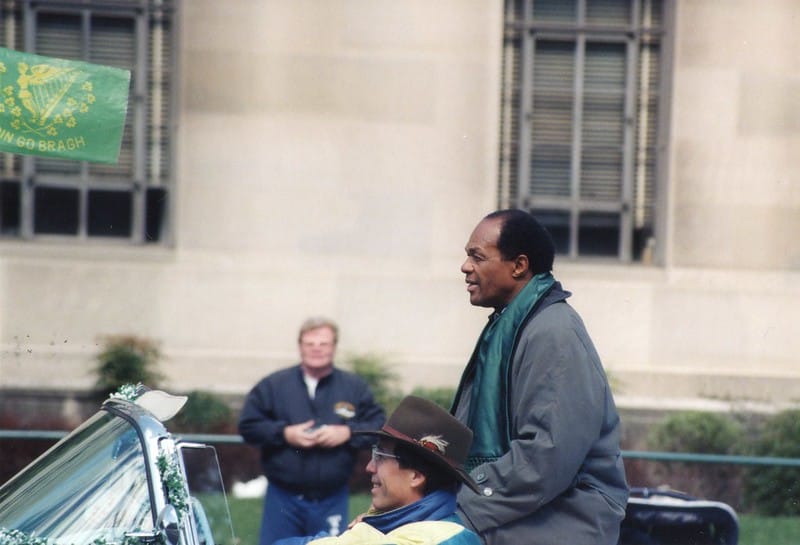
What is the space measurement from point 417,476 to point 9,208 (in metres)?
7.93

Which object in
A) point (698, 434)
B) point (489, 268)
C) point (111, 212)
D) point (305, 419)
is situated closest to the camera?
point (489, 268)

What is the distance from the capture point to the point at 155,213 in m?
11.1

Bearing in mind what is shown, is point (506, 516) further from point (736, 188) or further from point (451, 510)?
point (736, 188)

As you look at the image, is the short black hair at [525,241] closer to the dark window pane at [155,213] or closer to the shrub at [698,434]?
the shrub at [698,434]

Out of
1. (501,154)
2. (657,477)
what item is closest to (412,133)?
(501,154)

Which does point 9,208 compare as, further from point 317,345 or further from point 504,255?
point 504,255

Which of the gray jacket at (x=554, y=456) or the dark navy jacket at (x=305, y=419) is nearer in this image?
the gray jacket at (x=554, y=456)

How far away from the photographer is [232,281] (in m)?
10.7

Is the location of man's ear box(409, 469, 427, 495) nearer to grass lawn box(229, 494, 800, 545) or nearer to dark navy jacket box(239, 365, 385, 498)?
dark navy jacket box(239, 365, 385, 498)

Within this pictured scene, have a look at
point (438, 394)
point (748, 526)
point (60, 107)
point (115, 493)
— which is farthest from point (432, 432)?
point (438, 394)

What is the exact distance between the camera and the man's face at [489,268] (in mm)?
4496

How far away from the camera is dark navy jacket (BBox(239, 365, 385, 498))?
7.37m

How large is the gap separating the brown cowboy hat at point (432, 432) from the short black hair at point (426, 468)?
0.08 ft

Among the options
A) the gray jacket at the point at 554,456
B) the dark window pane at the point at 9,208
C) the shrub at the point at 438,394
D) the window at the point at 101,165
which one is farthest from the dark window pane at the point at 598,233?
the gray jacket at the point at 554,456
